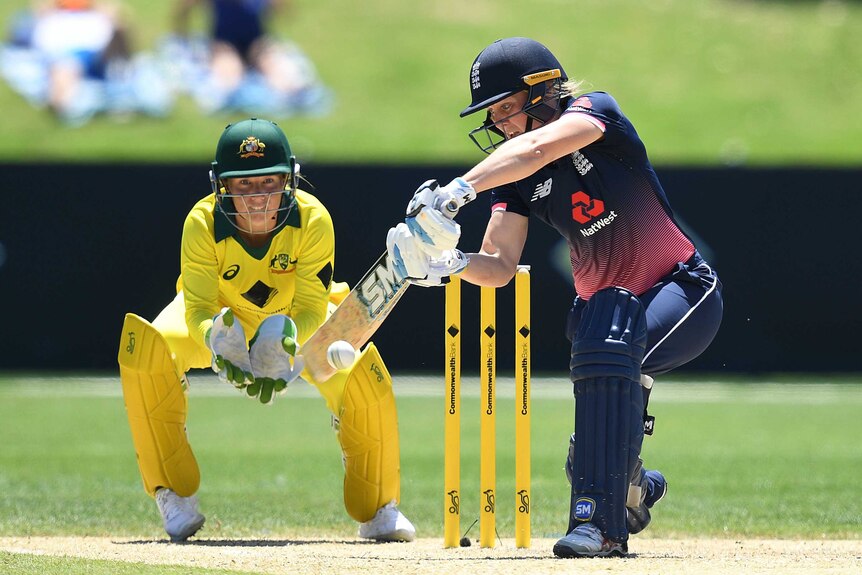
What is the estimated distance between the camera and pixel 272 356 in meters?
4.74

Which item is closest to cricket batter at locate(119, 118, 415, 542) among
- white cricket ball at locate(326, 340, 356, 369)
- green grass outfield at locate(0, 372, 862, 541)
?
white cricket ball at locate(326, 340, 356, 369)

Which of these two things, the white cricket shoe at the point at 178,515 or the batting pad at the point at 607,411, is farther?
the white cricket shoe at the point at 178,515

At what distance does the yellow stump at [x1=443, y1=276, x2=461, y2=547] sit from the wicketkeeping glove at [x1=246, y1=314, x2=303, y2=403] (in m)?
0.57

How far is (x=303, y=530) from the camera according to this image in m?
5.59

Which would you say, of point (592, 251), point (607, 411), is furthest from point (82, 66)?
point (607, 411)

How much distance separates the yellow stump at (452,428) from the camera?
4.91 metres

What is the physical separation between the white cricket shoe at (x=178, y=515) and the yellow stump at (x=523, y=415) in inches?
48.4

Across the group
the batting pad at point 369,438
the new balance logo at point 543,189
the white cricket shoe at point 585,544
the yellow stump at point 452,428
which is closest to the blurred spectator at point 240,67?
the batting pad at point 369,438

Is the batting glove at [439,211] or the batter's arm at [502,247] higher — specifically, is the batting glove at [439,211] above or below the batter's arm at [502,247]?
above

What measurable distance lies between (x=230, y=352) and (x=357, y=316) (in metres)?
0.46

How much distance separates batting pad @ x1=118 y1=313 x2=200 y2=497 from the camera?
5051 mm

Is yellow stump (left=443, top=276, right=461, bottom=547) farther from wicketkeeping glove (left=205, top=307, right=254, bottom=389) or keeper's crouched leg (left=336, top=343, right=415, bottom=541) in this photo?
wicketkeeping glove (left=205, top=307, right=254, bottom=389)

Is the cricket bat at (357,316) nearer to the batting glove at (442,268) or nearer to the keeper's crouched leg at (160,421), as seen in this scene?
the batting glove at (442,268)

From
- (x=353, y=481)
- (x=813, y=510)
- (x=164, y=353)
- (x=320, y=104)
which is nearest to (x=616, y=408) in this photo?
(x=353, y=481)
